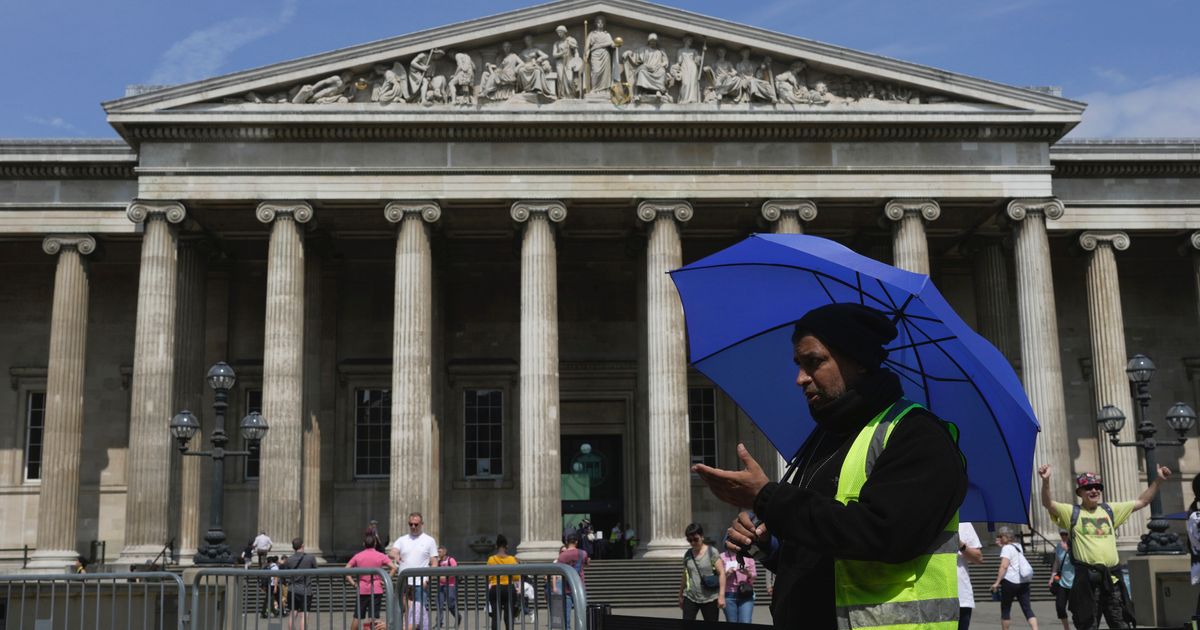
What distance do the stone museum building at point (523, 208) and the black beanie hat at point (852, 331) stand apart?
27.0 m

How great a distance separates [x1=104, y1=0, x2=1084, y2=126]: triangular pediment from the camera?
33.3 meters

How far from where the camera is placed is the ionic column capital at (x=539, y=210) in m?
33.2

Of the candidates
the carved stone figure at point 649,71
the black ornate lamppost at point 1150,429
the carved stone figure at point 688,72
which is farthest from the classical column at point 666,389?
the black ornate lamppost at point 1150,429

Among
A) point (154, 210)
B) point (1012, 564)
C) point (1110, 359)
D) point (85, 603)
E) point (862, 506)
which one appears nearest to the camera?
point (862, 506)

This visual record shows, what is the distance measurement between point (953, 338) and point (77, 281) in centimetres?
3371

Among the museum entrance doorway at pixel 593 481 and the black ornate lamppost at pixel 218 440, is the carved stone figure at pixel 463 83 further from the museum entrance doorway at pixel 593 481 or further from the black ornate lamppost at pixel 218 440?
the museum entrance doorway at pixel 593 481

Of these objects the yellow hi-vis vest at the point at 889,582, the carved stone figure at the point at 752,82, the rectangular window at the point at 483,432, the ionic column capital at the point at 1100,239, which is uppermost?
the carved stone figure at the point at 752,82

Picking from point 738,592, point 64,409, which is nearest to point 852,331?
point 738,592

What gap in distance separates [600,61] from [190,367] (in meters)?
14.2

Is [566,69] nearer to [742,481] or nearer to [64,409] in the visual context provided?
[64,409]

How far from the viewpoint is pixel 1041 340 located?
3312 cm

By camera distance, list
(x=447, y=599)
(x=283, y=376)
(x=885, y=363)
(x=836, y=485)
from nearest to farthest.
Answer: (x=836, y=485) → (x=885, y=363) → (x=447, y=599) → (x=283, y=376)

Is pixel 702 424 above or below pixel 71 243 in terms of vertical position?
below

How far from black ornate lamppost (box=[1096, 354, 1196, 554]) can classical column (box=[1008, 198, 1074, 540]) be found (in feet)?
23.9
